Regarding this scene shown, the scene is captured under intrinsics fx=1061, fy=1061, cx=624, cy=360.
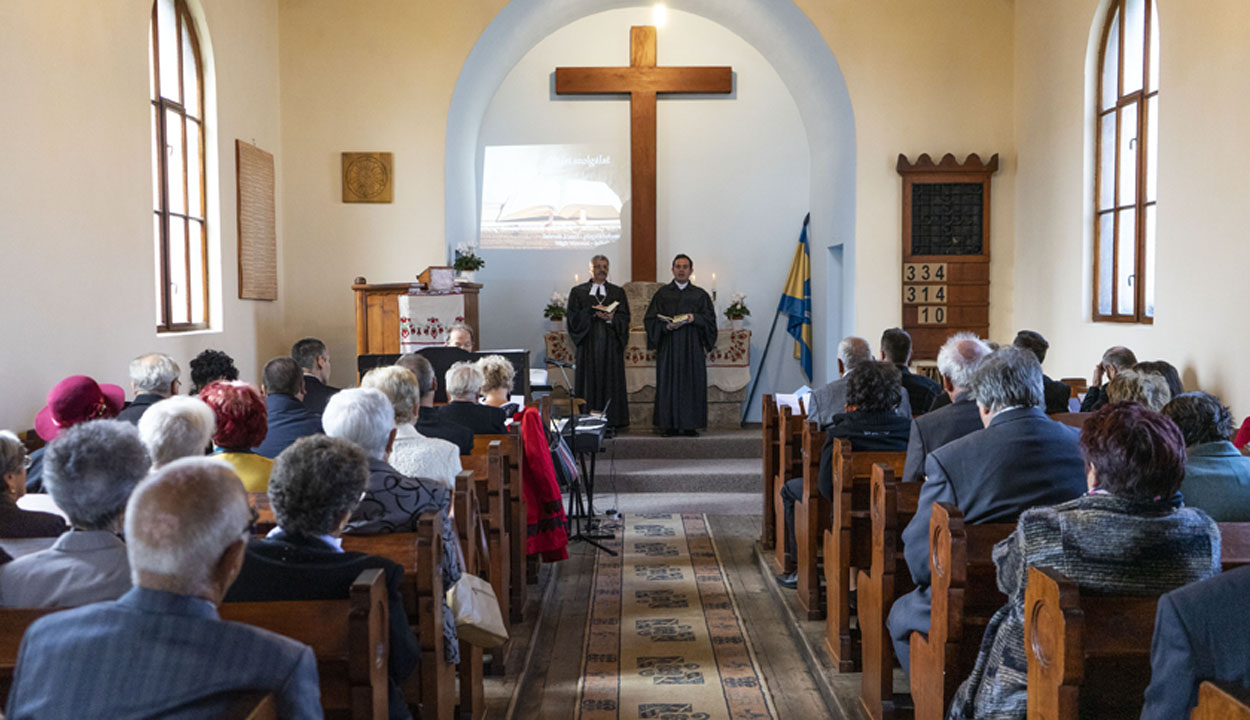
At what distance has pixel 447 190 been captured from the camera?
30.0 feet

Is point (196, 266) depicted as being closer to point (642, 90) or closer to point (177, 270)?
point (177, 270)

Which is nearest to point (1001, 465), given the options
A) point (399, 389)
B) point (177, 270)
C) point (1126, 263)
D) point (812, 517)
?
point (812, 517)

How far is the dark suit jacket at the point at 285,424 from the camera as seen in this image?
428 cm

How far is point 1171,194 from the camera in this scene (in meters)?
6.43

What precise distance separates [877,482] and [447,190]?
21.0 feet

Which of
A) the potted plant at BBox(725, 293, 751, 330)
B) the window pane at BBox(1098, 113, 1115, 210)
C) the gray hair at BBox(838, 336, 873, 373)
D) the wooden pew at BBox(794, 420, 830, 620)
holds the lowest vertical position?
the wooden pew at BBox(794, 420, 830, 620)

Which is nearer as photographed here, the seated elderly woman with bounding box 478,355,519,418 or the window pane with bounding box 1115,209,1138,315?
the seated elderly woman with bounding box 478,355,519,418

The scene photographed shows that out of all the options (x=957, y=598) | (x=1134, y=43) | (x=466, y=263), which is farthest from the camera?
(x=466, y=263)

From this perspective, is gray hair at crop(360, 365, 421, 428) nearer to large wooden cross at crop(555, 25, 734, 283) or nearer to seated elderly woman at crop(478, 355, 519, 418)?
seated elderly woman at crop(478, 355, 519, 418)

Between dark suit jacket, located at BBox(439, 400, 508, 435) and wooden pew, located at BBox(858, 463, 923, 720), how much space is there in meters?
2.13

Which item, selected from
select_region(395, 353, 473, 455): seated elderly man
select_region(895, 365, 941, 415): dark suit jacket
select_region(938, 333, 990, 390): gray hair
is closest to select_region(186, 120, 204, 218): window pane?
select_region(395, 353, 473, 455): seated elderly man

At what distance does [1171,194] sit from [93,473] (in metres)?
6.23

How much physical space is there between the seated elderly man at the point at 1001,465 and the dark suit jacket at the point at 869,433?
1356mm

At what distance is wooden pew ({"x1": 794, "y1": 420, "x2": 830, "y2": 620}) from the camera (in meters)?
4.78
